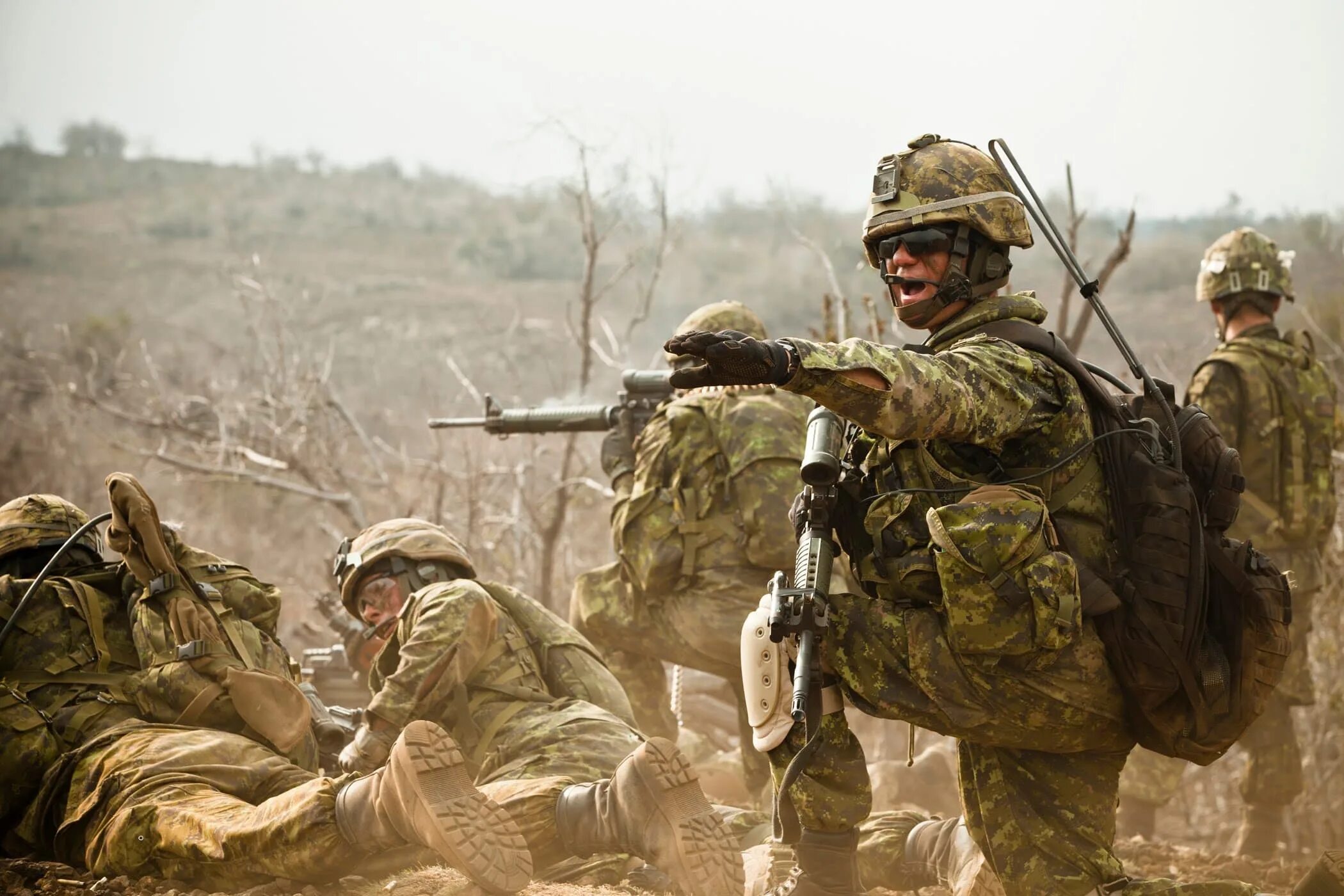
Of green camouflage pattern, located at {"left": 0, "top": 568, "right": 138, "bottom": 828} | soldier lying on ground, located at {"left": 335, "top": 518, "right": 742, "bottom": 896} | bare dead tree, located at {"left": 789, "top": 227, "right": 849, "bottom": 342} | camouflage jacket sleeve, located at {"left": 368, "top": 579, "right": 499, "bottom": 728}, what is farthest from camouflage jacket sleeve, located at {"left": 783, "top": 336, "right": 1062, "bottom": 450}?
bare dead tree, located at {"left": 789, "top": 227, "right": 849, "bottom": 342}

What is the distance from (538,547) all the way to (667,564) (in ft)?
17.6

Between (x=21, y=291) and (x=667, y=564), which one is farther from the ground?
(x=21, y=291)

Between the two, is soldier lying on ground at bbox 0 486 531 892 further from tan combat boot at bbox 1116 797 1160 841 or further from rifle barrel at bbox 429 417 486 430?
tan combat boot at bbox 1116 797 1160 841

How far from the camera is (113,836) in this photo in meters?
4.71

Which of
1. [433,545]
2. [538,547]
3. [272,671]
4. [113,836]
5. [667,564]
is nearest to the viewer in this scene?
[113,836]

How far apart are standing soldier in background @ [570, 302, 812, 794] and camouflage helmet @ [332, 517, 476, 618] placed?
1153mm

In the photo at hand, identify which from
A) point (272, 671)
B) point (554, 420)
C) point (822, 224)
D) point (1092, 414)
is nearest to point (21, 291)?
point (822, 224)

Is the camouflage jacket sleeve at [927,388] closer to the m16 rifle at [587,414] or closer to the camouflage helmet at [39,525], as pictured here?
the camouflage helmet at [39,525]

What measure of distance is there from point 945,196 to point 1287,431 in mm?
3835

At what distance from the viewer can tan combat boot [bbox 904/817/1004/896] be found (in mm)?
4668

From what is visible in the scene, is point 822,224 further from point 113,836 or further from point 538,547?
point 113,836

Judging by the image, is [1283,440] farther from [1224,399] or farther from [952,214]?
[952,214]

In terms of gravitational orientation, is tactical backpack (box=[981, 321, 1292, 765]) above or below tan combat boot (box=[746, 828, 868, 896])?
above

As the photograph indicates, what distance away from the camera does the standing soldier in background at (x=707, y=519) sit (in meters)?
6.70
